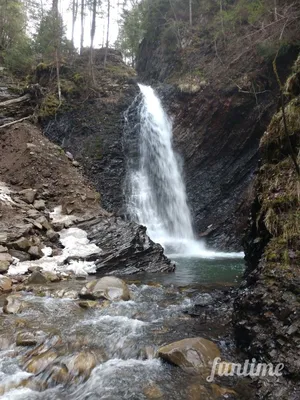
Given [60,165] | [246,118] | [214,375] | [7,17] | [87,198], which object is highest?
[7,17]

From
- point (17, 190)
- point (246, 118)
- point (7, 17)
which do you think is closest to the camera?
point (17, 190)

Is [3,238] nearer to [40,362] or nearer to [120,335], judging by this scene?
[120,335]

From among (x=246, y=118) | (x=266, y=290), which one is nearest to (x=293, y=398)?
(x=266, y=290)

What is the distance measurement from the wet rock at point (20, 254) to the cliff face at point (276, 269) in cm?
581

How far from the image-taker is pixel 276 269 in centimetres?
435

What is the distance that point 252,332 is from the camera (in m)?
4.03

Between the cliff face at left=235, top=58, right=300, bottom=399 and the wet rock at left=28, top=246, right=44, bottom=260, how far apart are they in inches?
223

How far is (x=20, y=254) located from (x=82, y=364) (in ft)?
18.0

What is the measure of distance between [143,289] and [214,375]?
373 cm

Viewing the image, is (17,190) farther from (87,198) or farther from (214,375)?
(214,375)

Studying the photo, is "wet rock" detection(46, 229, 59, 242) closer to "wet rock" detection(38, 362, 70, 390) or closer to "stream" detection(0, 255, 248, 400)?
"stream" detection(0, 255, 248, 400)

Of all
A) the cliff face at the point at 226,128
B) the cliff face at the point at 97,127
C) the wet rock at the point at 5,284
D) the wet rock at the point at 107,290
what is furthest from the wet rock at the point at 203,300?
the cliff face at the point at 97,127

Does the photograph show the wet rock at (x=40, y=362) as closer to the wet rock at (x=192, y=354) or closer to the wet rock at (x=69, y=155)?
the wet rock at (x=192, y=354)

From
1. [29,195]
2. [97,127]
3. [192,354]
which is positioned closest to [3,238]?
[29,195]
